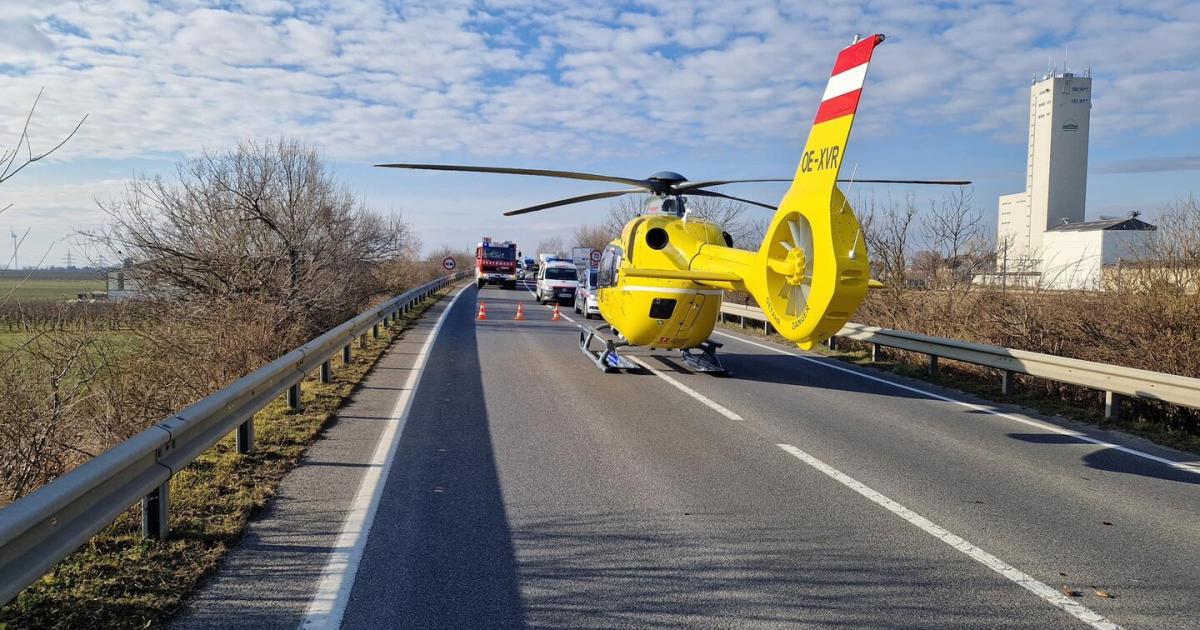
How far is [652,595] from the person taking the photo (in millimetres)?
4254

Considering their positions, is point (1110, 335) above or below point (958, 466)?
above

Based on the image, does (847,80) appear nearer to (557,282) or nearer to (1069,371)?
(1069,371)

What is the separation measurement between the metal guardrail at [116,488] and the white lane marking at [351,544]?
1131 millimetres

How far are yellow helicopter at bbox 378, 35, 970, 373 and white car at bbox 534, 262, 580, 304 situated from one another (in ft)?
60.6

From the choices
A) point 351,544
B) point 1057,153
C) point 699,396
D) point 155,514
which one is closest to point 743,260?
point 699,396

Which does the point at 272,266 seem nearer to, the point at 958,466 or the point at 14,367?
the point at 14,367

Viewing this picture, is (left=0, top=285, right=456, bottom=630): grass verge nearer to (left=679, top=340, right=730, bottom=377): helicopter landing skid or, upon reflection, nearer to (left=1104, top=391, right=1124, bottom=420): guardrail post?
(left=679, top=340, right=730, bottom=377): helicopter landing skid

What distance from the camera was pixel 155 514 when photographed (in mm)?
4848

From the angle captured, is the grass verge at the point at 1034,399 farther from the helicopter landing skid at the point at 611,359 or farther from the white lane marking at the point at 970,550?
the helicopter landing skid at the point at 611,359

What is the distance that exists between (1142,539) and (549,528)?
13.2 feet

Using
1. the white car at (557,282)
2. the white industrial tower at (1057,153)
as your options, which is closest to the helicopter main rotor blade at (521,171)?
the white car at (557,282)

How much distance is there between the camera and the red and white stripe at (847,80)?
6.30 m

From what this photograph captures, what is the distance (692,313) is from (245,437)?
22.0 feet

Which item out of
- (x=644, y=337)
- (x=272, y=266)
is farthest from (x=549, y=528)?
(x=272, y=266)
